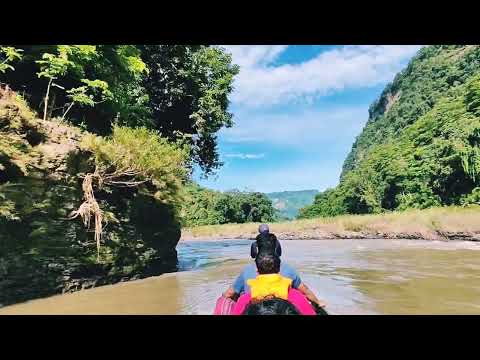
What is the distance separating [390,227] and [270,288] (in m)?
27.4

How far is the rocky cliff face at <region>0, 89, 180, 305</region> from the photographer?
26.1 ft

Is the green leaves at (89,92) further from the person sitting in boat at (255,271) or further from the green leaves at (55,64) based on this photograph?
the person sitting in boat at (255,271)

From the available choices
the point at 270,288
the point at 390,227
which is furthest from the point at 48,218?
the point at 390,227

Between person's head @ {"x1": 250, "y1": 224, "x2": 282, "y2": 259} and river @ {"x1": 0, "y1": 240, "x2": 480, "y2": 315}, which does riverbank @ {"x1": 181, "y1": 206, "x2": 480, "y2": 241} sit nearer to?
river @ {"x1": 0, "y1": 240, "x2": 480, "y2": 315}

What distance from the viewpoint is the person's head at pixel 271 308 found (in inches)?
158

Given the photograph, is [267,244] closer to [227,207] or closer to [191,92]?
[191,92]

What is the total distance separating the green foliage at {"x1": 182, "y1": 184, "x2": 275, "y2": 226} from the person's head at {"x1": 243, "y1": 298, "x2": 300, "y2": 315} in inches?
2685

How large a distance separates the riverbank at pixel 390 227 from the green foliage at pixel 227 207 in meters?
24.5

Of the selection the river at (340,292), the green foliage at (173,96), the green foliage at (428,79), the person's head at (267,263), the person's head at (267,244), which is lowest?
the river at (340,292)

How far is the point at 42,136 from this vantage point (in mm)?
9102

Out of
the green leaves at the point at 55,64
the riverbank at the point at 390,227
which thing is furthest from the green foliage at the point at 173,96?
the riverbank at the point at 390,227

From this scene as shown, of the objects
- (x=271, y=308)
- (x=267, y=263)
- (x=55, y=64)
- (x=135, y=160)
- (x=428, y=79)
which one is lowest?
(x=271, y=308)

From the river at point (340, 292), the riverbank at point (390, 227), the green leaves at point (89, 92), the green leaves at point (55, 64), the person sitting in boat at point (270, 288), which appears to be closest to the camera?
the person sitting in boat at point (270, 288)

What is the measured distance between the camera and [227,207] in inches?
3253
